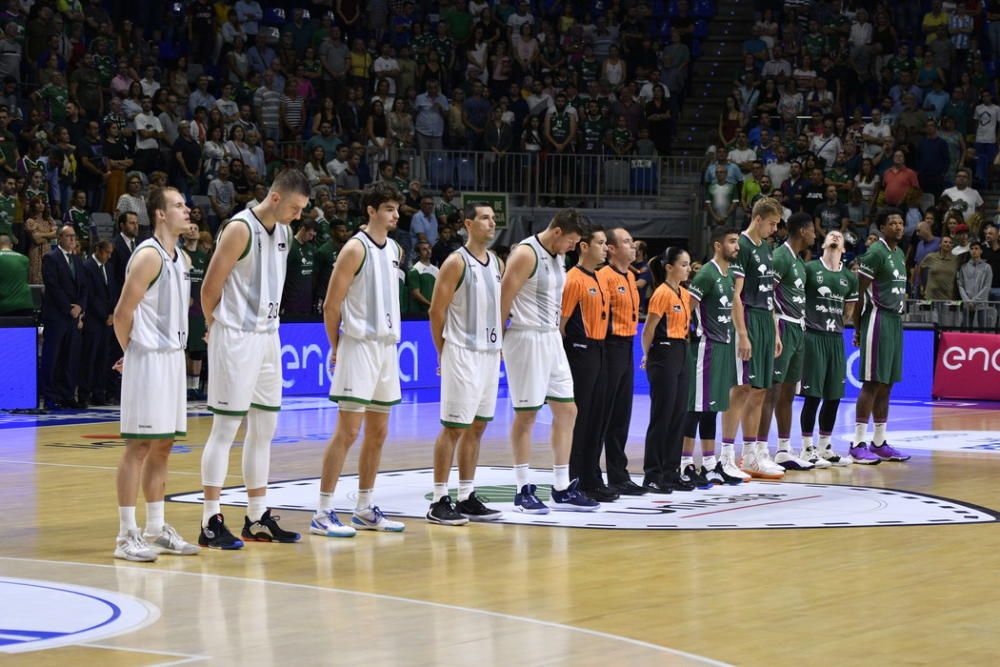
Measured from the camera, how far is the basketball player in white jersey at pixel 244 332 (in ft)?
30.8

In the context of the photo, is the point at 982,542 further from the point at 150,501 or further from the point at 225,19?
the point at 225,19

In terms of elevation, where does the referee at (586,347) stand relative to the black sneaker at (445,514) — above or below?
above

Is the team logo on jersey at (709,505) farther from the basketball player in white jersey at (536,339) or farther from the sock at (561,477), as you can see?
the basketball player in white jersey at (536,339)

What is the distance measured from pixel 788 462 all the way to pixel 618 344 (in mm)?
3206

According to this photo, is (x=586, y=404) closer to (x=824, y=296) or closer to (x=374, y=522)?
(x=374, y=522)

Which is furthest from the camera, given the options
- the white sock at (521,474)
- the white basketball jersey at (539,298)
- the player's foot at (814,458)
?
the player's foot at (814,458)

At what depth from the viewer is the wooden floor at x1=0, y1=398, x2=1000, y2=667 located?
6.93 m

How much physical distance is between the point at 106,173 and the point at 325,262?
3.93 meters

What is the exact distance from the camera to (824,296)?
14.4 m

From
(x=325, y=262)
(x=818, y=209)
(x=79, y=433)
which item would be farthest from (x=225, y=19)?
(x=79, y=433)

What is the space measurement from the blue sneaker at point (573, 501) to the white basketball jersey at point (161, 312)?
3.25m

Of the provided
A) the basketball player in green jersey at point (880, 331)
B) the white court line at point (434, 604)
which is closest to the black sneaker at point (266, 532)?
the white court line at point (434, 604)

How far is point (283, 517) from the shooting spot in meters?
10.8

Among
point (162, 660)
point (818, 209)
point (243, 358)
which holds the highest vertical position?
point (818, 209)
